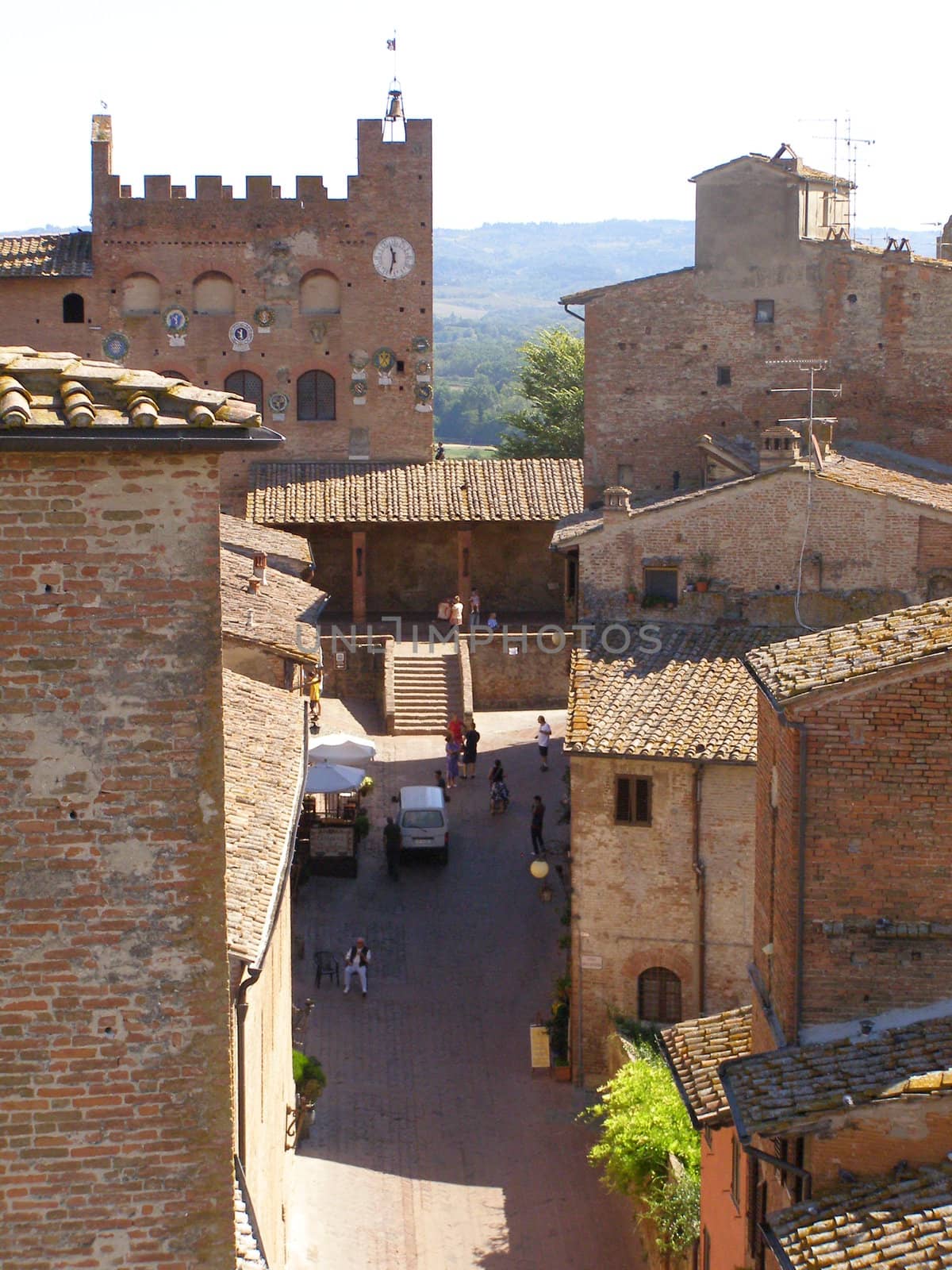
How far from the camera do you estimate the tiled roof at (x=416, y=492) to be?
4500 centimetres

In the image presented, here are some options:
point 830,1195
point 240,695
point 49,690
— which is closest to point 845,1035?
point 830,1195

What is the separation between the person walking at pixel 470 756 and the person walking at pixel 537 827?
3773 mm

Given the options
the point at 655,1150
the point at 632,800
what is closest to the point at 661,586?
the point at 632,800

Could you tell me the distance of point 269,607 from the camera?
28641 millimetres

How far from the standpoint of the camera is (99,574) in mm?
8445

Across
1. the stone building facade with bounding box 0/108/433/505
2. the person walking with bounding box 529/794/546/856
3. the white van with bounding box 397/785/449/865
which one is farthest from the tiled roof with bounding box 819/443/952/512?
the stone building facade with bounding box 0/108/433/505

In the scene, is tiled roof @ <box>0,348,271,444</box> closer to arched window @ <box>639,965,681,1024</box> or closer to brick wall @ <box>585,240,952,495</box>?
arched window @ <box>639,965,681,1024</box>

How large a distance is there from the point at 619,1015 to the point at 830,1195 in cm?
1281

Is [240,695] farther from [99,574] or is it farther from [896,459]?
[896,459]

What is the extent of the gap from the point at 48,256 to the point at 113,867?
4304cm

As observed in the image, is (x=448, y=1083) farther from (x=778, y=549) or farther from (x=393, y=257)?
(x=393, y=257)

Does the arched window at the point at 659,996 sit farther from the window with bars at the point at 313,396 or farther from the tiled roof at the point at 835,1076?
the window with bars at the point at 313,396

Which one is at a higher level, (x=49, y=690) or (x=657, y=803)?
(x=49, y=690)

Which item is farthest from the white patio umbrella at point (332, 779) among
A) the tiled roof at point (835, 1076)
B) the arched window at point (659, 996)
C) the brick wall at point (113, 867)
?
the brick wall at point (113, 867)
